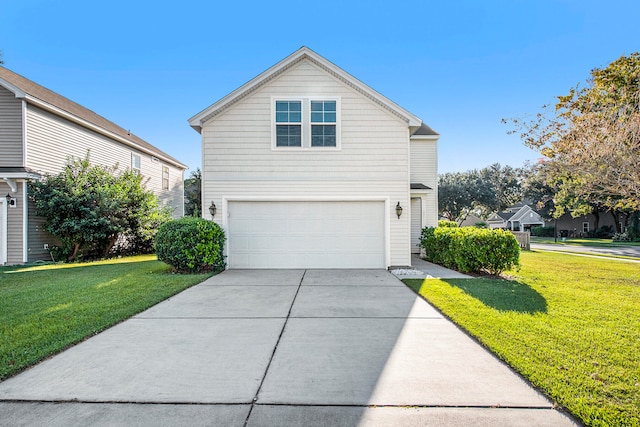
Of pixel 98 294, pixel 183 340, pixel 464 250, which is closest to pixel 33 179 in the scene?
pixel 98 294

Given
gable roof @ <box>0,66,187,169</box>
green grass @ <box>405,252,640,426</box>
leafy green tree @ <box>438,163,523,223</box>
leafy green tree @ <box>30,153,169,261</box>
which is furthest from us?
leafy green tree @ <box>438,163,523,223</box>

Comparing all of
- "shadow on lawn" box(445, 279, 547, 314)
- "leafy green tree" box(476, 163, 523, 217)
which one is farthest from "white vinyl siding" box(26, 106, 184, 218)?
"leafy green tree" box(476, 163, 523, 217)

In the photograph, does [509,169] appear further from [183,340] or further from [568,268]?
[183,340]

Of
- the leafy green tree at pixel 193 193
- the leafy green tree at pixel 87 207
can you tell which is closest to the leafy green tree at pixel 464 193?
the leafy green tree at pixel 193 193

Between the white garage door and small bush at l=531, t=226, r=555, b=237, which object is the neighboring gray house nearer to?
the white garage door

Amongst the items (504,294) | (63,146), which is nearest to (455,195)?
(504,294)

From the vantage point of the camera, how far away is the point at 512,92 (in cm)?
1594

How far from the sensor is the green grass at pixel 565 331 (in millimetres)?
2668

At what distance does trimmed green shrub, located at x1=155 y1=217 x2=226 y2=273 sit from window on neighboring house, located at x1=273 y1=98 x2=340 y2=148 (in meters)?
3.41

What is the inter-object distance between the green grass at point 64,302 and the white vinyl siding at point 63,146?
4454 mm

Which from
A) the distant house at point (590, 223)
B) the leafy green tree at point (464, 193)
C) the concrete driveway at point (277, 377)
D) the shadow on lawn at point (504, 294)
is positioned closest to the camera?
the concrete driveway at point (277, 377)

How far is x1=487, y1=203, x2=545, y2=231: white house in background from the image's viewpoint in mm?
44625

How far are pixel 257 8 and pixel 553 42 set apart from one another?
1205 cm

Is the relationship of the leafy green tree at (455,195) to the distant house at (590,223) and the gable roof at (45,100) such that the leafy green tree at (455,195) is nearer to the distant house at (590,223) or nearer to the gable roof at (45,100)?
the distant house at (590,223)
